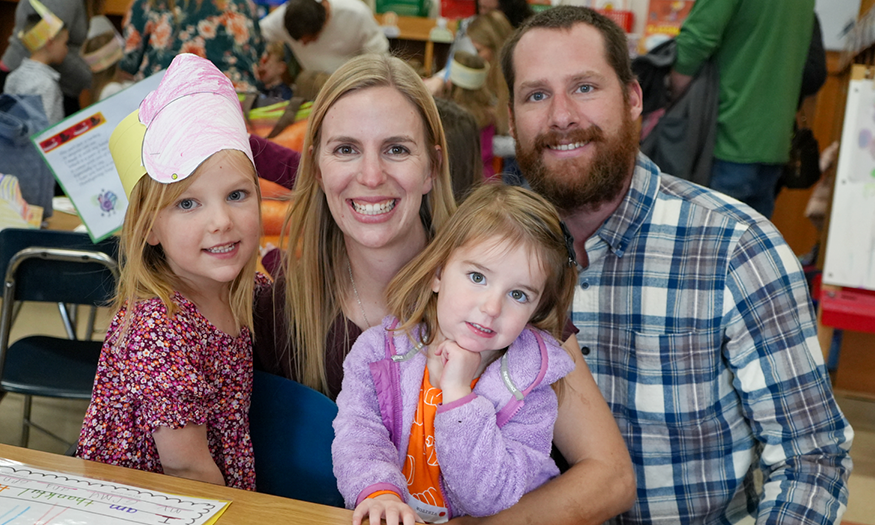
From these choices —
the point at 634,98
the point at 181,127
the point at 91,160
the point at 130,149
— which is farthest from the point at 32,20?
the point at 634,98

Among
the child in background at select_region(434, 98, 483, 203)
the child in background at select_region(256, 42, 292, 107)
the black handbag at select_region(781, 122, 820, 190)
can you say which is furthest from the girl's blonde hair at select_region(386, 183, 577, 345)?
the black handbag at select_region(781, 122, 820, 190)

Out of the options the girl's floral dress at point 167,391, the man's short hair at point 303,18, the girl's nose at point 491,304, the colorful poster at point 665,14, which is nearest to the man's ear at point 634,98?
the girl's nose at point 491,304

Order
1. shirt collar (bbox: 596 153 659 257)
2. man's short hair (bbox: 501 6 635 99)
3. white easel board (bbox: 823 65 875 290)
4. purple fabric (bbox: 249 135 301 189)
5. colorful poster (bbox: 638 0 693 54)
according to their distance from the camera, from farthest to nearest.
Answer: colorful poster (bbox: 638 0 693 54)
white easel board (bbox: 823 65 875 290)
purple fabric (bbox: 249 135 301 189)
man's short hair (bbox: 501 6 635 99)
shirt collar (bbox: 596 153 659 257)

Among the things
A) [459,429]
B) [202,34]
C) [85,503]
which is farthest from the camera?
[202,34]

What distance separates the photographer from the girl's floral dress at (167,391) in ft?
3.94

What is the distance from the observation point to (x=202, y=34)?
323cm

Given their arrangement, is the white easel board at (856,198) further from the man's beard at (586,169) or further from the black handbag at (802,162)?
the man's beard at (586,169)

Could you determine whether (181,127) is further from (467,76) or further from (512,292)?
(467,76)

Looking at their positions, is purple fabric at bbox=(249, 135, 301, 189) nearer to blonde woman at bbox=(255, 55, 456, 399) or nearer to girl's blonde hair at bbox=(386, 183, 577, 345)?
blonde woman at bbox=(255, 55, 456, 399)

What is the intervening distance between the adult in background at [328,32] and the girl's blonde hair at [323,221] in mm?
1904

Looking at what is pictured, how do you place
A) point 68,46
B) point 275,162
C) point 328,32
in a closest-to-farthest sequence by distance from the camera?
point 275,162, point 328,32, point 68,46

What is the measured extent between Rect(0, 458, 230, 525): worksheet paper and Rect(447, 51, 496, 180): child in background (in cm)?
243

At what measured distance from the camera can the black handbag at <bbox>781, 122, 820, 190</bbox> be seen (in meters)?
3.61

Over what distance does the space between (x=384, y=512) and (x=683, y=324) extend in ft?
2.83
